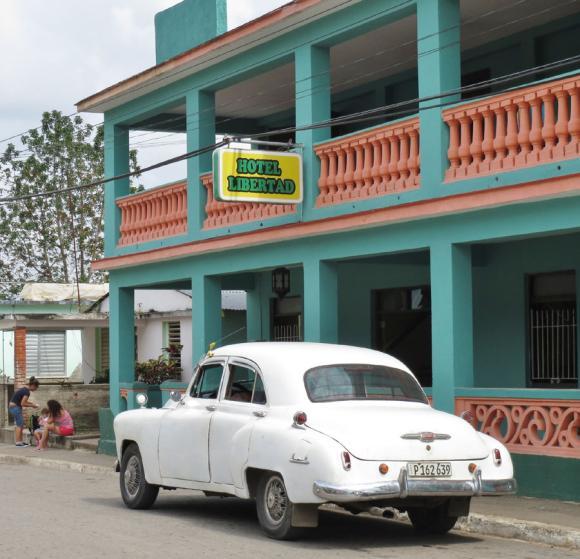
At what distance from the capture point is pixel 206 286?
2012 centimetres

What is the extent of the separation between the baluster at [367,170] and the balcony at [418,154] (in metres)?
0.01

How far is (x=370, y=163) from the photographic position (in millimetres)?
16453

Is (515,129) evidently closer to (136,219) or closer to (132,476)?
(132,476)

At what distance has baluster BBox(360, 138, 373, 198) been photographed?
16.3m

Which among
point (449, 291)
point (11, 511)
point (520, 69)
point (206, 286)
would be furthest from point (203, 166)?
point (11, 511)

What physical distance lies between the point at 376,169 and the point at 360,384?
5181mm

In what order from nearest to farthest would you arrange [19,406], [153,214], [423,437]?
[423,437] < [153,214] < [19,406]

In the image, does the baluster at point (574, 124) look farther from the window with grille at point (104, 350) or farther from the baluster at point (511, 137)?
the window with grille at point (104, 350)

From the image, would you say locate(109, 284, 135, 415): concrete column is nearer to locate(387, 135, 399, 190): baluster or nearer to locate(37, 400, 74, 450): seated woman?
locate(37, 400, 74, 450): seated woman

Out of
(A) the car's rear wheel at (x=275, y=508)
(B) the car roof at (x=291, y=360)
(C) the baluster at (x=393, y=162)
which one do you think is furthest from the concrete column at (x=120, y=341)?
(A) the car's rear wheel at (x=275, y=508)

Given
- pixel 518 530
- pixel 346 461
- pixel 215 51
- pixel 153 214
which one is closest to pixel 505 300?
pixel 215 51

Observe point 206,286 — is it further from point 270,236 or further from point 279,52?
point 279,52

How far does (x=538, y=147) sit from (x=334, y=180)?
3844mm

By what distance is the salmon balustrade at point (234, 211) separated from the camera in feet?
59.5
